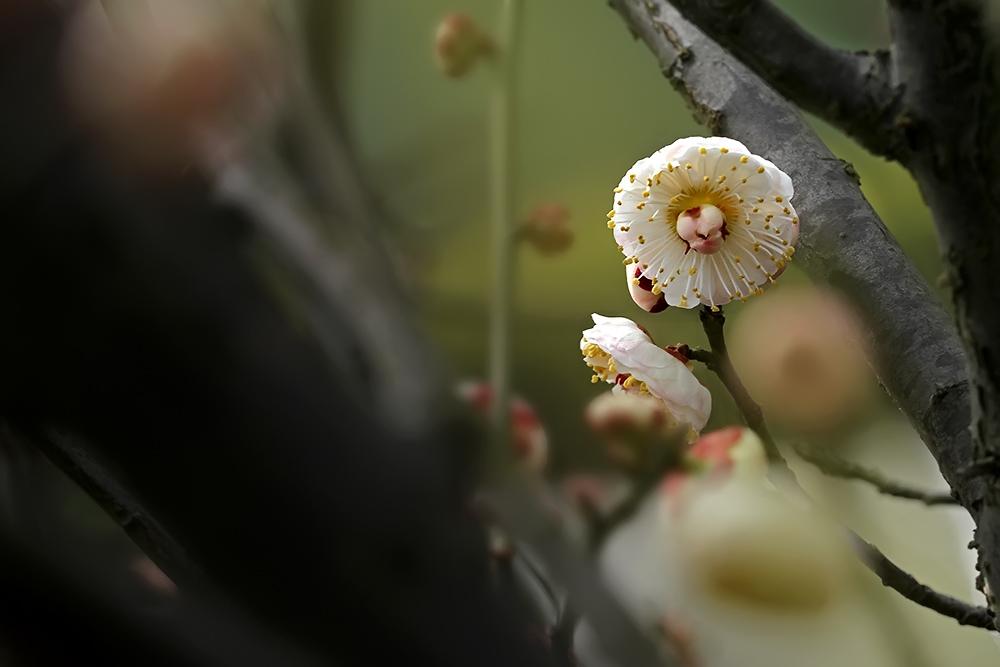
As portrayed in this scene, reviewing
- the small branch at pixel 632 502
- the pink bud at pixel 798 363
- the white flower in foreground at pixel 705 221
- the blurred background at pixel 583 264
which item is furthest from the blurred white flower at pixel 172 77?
the pink bud at pixel 798 363

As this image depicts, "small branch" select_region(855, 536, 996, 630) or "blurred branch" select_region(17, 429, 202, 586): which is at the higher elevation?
"blurred branch" select_region(17, 429, 202, 586)

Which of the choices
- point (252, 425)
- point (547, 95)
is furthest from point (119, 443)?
point (547, 95)

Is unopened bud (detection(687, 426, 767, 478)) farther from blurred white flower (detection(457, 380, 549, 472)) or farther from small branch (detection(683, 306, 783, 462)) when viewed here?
→ blurred white flower (detection(457, 380, 549, 472))

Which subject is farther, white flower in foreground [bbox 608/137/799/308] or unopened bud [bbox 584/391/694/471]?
white flower in foreground [bbox 608/137/799/308]

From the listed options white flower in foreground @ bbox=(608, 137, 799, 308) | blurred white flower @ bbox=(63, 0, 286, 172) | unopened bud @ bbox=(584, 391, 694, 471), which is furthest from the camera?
white flower in foreground @ bbox=(608, 137, 799, 308)

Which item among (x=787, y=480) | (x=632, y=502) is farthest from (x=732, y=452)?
(x=632, y=502)

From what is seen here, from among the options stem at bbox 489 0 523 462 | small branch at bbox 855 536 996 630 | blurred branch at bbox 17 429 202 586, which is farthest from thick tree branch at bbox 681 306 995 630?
blurred branch at bbox 17 429 202 586

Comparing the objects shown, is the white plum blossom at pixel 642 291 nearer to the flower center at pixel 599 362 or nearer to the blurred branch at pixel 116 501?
the flower center at pixel 599 362
